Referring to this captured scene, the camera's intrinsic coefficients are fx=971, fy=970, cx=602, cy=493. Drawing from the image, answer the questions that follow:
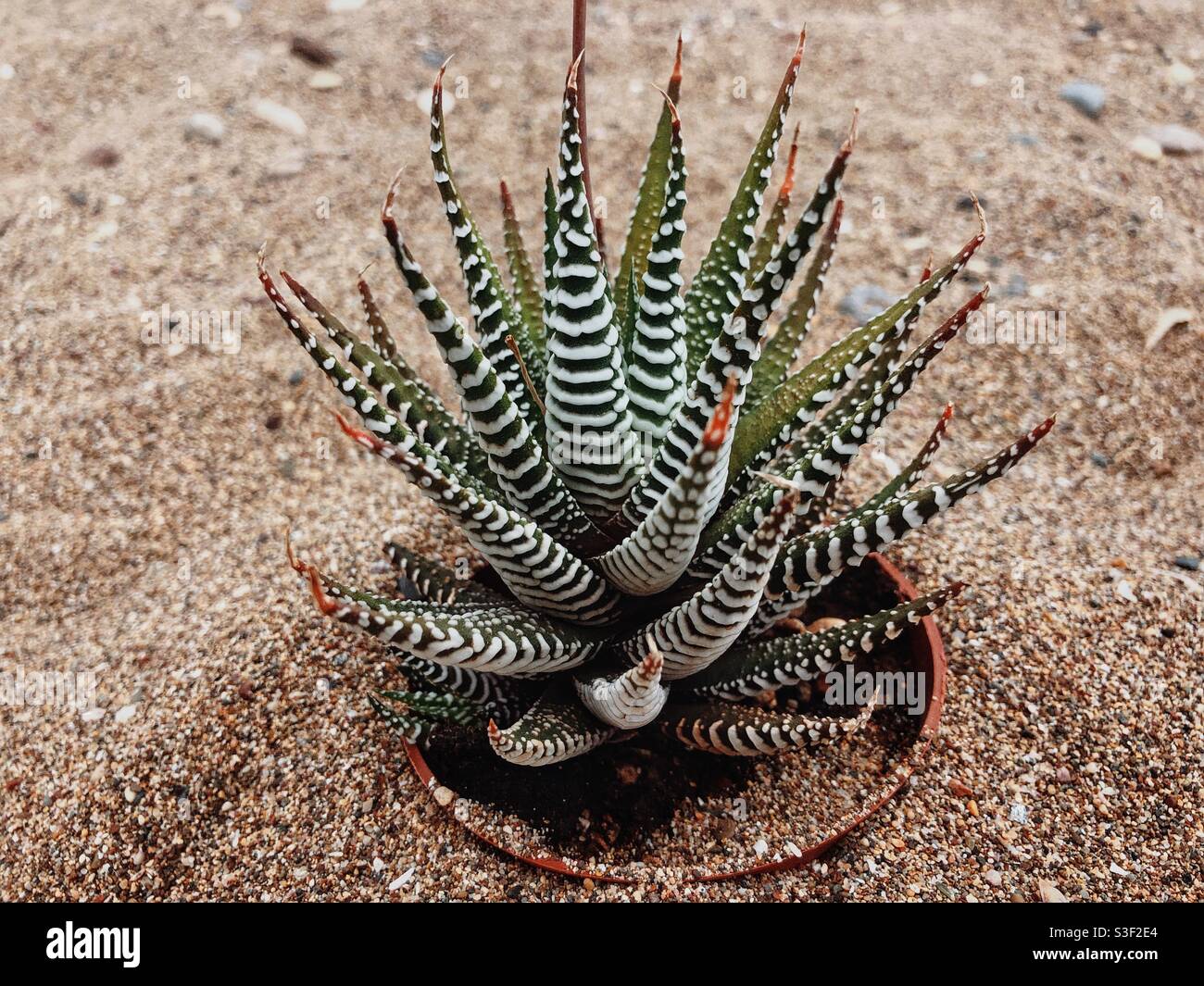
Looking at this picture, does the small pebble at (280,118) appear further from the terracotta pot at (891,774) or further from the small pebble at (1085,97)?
the small pebble at (1085,97)

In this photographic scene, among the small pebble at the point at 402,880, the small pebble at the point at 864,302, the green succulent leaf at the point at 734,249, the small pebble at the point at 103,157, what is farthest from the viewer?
the small pebble at the point at 103,157

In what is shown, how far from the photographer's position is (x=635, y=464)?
4.36ft

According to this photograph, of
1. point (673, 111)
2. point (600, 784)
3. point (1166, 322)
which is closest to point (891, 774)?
point (600, 784)

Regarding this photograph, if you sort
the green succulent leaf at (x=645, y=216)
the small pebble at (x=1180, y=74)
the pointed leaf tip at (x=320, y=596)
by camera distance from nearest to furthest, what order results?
the pointed leaf tip at (x=320, y=596), the green succulent leaf at (x=645, y=216), the small pebble at (x=1180, y=74)

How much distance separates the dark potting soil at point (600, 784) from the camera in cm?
146

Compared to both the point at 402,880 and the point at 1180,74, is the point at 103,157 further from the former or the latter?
the point at 1180,74

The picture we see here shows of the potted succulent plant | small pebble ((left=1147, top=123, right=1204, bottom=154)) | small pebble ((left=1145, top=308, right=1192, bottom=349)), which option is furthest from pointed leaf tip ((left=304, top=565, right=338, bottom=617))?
small pebble ((left=1147, top=123, right=1204, bottom=154))

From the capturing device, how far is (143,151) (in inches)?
122

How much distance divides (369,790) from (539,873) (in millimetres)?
323

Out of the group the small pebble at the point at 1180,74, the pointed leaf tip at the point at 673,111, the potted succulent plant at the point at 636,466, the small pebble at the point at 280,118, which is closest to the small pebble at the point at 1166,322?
the small pebble at the point at 1180,74

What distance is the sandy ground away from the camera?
1.56 m

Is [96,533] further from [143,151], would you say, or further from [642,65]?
[642,65]

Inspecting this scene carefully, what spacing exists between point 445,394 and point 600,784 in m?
1.31

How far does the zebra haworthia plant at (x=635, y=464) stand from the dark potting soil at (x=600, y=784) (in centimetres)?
11
